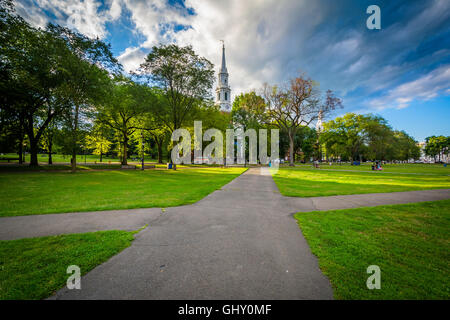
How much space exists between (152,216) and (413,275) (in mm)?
6297

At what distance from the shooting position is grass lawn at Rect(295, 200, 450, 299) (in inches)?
96.0

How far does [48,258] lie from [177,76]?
2519 centimetres

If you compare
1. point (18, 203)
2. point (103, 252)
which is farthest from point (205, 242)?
point (18, 203)

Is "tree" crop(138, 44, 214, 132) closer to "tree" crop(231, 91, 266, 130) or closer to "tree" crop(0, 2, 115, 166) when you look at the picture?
"tree" crop(0, 2, 115, 166)

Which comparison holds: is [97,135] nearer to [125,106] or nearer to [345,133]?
[125,106]

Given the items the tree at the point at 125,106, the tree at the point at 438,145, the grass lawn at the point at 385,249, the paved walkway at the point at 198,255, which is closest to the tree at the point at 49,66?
the tree at the point at 125,106

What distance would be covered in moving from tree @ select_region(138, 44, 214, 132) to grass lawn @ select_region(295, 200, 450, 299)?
24.4 meters

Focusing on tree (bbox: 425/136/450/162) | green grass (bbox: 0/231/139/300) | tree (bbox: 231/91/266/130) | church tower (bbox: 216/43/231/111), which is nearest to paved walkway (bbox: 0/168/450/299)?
green grass (bbox: 0/231/139/300)

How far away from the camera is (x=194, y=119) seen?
32.7 m

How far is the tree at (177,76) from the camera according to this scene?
2328 cm

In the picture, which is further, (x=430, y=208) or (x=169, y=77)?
(x=169, y=77)
